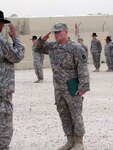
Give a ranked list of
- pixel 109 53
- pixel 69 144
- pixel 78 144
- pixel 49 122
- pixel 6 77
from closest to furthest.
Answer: pixel 6 77
pixel 78 144
pixel 69 144
pixel 49 122
pixel 109 53

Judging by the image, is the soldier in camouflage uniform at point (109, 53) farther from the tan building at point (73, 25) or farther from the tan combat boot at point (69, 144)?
the tan combat boot at point (69, 144)

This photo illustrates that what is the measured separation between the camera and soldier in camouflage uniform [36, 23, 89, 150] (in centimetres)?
571

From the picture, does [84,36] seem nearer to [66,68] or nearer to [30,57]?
[30,57]

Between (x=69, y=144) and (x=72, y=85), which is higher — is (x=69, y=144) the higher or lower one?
the lower one

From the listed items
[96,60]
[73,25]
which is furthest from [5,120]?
[73,25]

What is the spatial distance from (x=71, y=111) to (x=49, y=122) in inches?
85.1

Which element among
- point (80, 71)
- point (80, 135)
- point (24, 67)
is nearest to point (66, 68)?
point (80, 71)

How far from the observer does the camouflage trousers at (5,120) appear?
16.2 feet

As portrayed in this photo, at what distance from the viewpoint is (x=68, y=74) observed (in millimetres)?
5781

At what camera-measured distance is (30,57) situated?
24.9 m

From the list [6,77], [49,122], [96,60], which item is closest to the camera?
[6,77]

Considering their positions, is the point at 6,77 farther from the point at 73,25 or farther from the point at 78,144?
the point at 73,25

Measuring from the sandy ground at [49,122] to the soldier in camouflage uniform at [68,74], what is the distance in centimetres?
45

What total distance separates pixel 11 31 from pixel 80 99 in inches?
53.6
